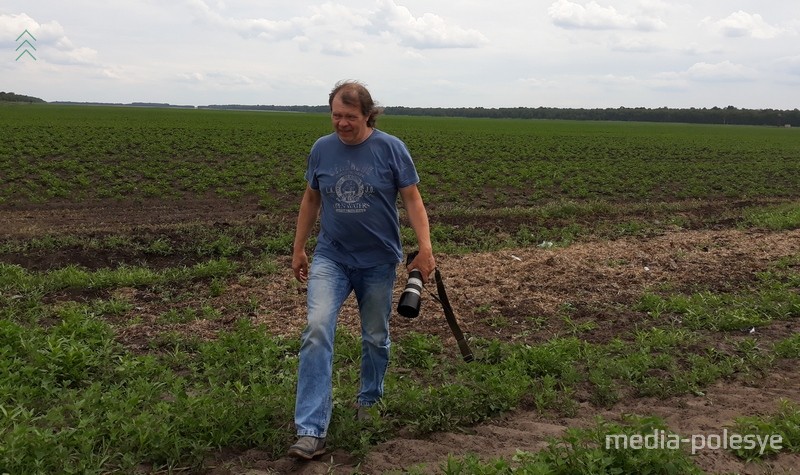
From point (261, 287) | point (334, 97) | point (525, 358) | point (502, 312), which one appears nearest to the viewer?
point (334, 97)

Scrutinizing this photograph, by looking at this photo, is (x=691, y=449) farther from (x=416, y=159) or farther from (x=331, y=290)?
(x=416, y=159)

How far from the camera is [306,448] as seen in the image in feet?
11.2

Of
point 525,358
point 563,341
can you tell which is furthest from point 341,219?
point 563,341

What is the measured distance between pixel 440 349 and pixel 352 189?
2.18 meters

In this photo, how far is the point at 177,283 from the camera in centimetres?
752

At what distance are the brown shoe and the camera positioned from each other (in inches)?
35.7

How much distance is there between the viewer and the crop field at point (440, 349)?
3.46 meters

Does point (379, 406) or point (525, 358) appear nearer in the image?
point (379, 406)

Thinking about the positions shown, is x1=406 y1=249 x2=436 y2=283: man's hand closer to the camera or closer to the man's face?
the camera

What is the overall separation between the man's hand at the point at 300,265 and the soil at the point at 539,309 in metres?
1.18

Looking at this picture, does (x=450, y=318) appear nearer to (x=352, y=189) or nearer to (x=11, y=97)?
(x=352, y=189)

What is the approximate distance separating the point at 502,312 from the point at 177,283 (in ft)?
13.0

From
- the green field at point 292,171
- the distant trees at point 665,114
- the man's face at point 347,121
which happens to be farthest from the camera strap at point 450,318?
the distant trees at point 665,114

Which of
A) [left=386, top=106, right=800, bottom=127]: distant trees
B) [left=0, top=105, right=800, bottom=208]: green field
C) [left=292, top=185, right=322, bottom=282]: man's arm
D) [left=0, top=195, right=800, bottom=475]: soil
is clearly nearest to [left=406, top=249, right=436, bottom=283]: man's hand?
[left=292, top=185, right=322, bottom=282]: man's arm
